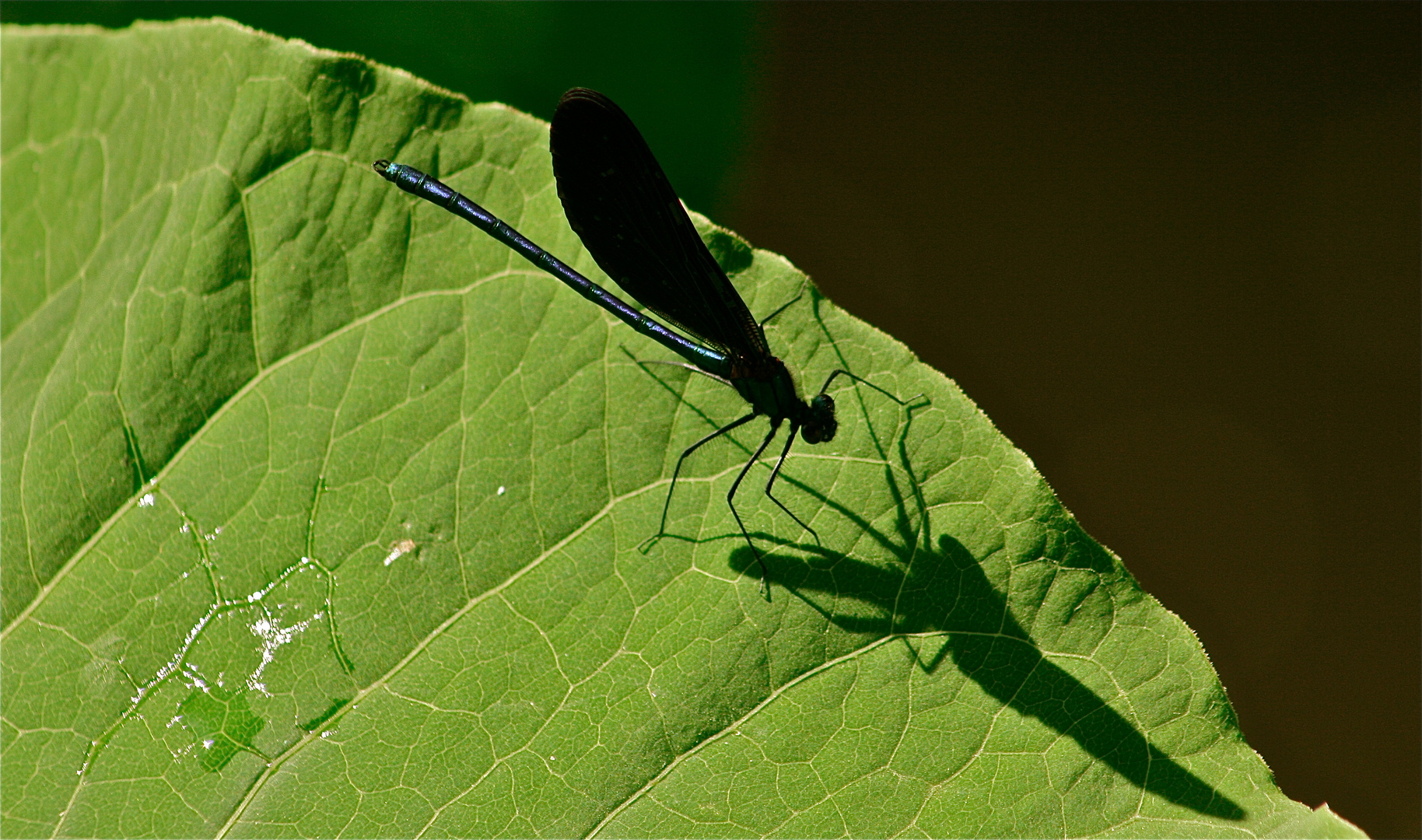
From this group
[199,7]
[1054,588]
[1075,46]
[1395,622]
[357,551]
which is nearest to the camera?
[1054,588]

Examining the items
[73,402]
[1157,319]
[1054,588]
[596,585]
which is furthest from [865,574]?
[1157,319]

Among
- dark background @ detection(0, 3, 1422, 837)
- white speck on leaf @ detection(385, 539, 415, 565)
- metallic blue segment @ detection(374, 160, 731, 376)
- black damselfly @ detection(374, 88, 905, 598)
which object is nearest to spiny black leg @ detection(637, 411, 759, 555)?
black damselfly @ detection(374, 88, 905, 598)

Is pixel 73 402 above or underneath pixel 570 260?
underneath

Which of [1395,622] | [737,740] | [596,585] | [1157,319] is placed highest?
[596,585]

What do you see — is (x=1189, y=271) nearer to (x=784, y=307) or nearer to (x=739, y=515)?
(x=784, y=307)

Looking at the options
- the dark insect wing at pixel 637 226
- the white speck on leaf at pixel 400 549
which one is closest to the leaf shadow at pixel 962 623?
the dark insect wing at pixel 637 226

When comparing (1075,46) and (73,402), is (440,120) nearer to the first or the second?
(73,402)

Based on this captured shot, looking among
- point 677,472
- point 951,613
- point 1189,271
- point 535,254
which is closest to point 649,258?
point 535,254

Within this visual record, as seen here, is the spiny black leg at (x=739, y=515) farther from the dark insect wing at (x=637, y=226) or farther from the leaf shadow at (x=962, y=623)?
the dark insect wing at (x=637, y=226)
